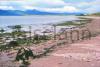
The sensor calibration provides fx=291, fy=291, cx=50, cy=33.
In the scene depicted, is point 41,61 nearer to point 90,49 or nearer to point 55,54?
point 55,54

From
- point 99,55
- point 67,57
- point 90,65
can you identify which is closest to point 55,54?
point 67,57

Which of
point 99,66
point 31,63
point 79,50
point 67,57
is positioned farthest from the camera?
point 79,50

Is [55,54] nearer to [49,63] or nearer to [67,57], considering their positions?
[67,57]

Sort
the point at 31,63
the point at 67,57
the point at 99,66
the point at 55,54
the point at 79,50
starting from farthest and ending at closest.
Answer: the point at 79,50 < the point at 55,54 < the point at 67,57 < the point at 31,63 < the point at 99,66

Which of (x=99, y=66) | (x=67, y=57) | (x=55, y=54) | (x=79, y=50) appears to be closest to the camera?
(x=99, y=66)

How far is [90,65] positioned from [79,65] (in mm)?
469

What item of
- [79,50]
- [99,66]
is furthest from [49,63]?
[79,50]

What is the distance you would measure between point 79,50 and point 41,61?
3522 mm

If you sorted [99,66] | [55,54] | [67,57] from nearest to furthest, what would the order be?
[99,66] → [67,57] → [55,54]

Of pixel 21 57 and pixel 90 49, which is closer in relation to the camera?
pixel 21 57

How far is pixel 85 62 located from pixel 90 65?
62 centimetres

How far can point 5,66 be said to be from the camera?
12.8 metres

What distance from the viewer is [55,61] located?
44.1 feet

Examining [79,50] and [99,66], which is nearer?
[99,66]
